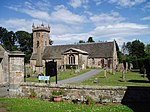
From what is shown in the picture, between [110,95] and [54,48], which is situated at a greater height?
[54,48]

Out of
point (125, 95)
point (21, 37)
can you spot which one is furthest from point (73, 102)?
point (21, 37)

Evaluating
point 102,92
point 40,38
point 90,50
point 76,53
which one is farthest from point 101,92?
point 40,38

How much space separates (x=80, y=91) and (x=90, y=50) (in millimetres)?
48180

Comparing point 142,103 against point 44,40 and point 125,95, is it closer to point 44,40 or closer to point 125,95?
point 125,95

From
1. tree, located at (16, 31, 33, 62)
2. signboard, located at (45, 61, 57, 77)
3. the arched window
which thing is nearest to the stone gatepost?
signboard, located at (45, 61, 57, 77)

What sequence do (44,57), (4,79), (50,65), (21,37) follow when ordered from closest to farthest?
(50,65), (4,79), (44,57), (21,37)

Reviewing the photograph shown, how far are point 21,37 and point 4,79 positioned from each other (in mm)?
86261

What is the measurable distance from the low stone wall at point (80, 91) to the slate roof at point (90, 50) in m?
43.3

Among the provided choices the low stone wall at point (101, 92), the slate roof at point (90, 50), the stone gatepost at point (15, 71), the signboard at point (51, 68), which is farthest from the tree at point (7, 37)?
the low stone wall at point (101, 92)

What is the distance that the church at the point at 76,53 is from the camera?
5641cm

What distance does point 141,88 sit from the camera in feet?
42.8

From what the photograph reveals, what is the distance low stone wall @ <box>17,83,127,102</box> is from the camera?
44.5 feet

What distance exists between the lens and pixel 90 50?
62.1 metres

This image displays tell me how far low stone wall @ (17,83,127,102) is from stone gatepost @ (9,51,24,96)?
440 mm
